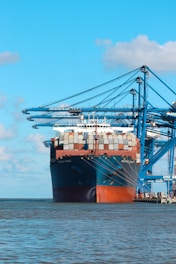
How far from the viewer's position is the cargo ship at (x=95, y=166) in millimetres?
Result: 75625

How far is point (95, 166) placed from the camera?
75375mm

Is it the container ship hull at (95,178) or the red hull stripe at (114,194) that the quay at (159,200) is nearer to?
the red hull stripe at (114,194)

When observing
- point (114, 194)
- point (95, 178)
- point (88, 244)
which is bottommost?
point (114, 194)

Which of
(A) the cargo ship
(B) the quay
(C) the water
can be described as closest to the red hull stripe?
(A) the cargo ship

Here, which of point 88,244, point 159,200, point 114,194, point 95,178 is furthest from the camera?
point 159,200

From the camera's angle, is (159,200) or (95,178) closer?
(95,178)

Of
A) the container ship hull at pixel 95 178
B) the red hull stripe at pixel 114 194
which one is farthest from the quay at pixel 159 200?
the container ship hull at pixel 95 178

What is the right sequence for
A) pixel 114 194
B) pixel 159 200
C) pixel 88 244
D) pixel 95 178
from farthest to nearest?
1. pixel 159 200
2. pixel 114 194
3. pixel 95 178
4. pixel 88 244

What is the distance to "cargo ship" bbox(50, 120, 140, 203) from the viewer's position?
7562 centimetres

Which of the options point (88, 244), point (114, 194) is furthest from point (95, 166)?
point (88, 244)

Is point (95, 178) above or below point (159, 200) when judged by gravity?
above

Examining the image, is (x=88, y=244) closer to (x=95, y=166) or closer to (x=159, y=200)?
(x=95, y=166)

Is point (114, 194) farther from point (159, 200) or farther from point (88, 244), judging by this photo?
point (88, 244)

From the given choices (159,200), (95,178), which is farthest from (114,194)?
(159,200)
